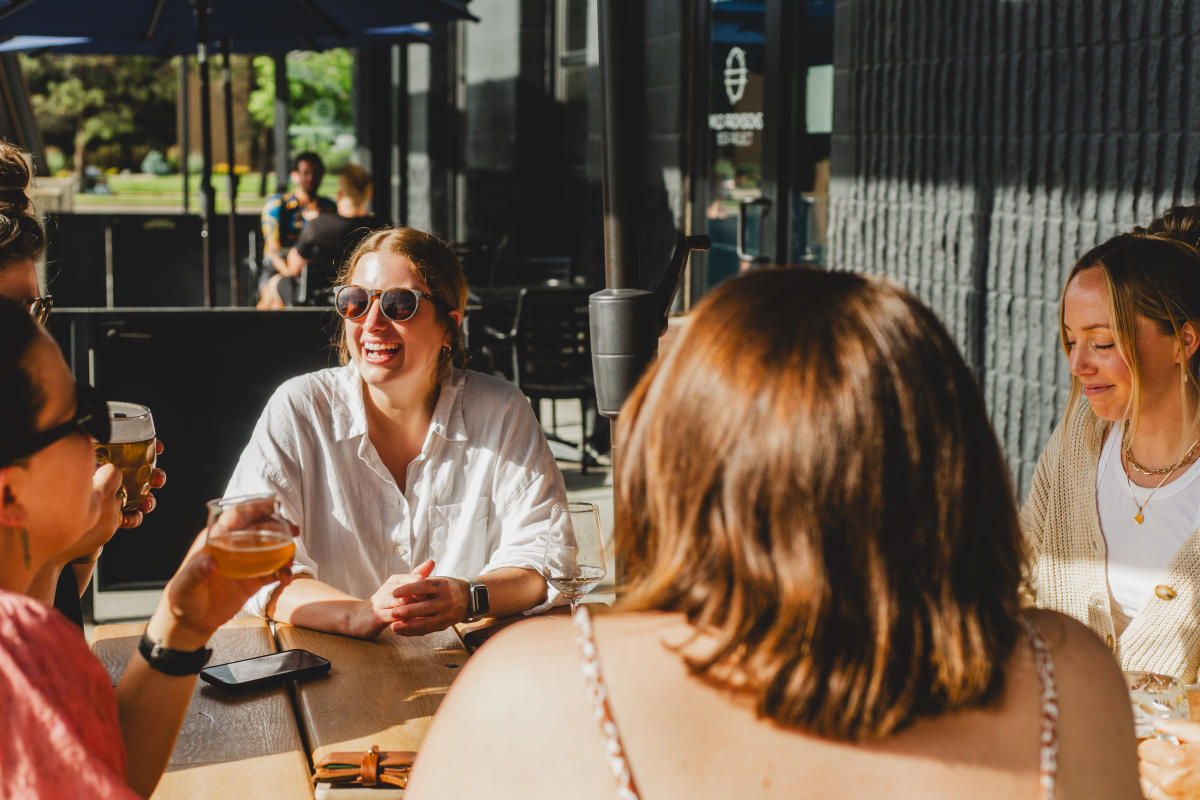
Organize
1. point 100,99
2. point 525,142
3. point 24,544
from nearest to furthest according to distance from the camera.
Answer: point 24,544 < point 525,142 < point 100,99

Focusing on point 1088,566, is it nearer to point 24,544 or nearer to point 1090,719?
point 1090,719

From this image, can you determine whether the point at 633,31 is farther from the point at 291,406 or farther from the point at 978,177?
the point at 978,177

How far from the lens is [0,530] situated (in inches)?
59.4

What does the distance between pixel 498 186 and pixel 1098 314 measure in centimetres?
1030

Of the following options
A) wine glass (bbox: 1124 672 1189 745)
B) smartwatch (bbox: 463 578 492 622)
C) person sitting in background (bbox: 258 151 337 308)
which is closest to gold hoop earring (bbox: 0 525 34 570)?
smartwatch (bbox: 463 578 492 622)

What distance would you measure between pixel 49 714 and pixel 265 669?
1.02m

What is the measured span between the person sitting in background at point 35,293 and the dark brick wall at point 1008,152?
3.67 meters

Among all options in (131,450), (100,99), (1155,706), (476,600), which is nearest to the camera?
(1155,706)

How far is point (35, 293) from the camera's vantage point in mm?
2469

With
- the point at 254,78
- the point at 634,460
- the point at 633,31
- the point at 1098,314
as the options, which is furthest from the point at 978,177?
the point at 254,78

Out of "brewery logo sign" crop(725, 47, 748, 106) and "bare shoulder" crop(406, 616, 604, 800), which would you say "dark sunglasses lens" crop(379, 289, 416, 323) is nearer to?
"bare shoulder" crop(406, 616, 604, 800)

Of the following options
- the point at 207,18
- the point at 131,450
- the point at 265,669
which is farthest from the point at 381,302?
the point at 207,18

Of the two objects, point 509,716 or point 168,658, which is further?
point 168,658

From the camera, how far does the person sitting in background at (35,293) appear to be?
2.16 metres
